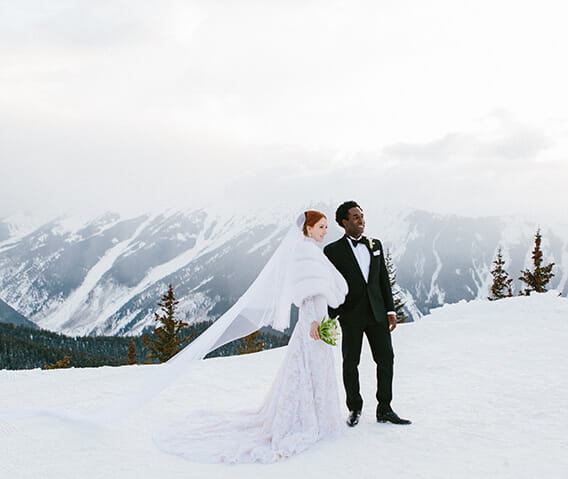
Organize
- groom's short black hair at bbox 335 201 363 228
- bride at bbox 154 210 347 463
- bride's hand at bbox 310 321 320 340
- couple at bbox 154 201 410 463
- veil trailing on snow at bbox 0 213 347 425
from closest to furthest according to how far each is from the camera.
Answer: bride at bbox 154 210 347 463, couple at bbox 154 201 410 463, bride's hand at bbox 310 321 320 340, veil trailing on snow at bbox 0 213 347 425, groom's short black hair at bbox 335 201 363 228

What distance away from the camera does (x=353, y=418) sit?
598 cm

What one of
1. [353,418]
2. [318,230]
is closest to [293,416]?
[353,418]

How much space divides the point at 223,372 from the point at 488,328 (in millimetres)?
8209

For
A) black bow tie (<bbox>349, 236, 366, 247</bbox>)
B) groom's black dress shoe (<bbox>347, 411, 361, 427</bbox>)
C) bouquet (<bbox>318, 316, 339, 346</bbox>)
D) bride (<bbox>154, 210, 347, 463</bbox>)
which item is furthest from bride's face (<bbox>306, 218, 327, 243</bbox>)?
groom's black dress shoe (<bbox>347, 411, 361, 427</bbox>)

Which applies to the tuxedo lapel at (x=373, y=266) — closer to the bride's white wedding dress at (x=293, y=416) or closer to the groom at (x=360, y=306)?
the groom at (x=360, y=306)

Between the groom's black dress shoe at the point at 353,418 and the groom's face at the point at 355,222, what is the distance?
90.7 inches

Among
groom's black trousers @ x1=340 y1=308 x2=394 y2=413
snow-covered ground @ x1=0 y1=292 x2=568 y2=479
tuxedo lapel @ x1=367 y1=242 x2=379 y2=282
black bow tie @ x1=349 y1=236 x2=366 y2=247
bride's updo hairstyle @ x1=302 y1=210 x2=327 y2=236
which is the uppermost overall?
bride's updo hairstyle @ x1=302 y1=210 x2=327 y2=236

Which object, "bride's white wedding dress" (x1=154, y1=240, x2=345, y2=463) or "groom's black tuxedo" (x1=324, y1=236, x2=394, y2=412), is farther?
"groom's black tuxedo" (x1=324, y1=236, x2=394, y2=412)

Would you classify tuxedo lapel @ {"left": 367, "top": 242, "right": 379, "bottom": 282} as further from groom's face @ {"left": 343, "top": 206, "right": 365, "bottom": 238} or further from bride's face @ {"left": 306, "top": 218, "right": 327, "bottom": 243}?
bride's face @ {"left": 306, "top": 218, "right": 327, "bottom": 243}

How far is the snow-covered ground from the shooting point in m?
4.75

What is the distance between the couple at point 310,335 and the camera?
217 inches

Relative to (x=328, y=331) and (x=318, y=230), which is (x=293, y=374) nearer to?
(x=328, y=331)

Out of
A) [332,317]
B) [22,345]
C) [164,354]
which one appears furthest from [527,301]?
[22,345]

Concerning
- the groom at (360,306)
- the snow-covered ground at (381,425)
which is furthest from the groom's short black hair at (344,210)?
the snow-covered ground at (381,425)
